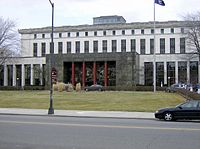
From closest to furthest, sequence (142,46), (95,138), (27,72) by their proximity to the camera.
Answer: (95,138) → (27,72) → (142,46)

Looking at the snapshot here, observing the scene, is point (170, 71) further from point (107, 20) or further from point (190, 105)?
point (190, 105)

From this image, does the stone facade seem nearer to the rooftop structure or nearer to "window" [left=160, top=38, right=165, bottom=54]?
"window" [left=160, top=38, right=165, bottom=54]

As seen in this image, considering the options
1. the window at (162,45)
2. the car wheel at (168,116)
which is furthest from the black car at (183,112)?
the window at (162,45)

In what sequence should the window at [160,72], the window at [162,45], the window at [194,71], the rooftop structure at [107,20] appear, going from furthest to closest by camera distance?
the rooftop structure at [107,20] < the window at [162,45] < the window at [160,72] < the window at [194,71]

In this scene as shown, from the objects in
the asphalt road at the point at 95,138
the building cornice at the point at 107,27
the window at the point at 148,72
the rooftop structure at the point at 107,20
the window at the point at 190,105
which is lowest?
the asphalt road at the point at 95,138

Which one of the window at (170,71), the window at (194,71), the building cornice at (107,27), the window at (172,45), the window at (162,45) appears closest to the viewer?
the window at (194,71)

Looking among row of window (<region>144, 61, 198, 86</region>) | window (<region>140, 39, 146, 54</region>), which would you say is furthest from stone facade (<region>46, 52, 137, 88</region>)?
window (<region>140, 39, 146, 54</region>)

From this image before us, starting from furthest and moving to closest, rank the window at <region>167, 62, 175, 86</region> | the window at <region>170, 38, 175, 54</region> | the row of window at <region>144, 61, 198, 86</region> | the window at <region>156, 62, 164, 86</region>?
the window at <region>170, 38, 175, 54</region>
the window at <region>156, 62, 164, 86</region>
the window at <region>167, 62, 175, 86</region>
the row of window at <region>144, 61, 198, 86</region>

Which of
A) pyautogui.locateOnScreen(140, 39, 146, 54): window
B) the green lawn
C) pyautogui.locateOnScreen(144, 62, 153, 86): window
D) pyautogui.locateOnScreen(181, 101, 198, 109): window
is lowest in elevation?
the green lawn

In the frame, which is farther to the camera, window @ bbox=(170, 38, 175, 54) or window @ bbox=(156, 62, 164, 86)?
window @ bbox=(170, 38, 175, 54)

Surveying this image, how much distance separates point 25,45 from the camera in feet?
452

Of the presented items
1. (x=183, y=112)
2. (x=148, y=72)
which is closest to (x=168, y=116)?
(x=183, y=112)

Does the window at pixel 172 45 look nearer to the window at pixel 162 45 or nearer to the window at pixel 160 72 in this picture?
the window at pixel 162 45

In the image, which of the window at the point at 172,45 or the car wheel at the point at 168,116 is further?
the window at the point at 172,45
